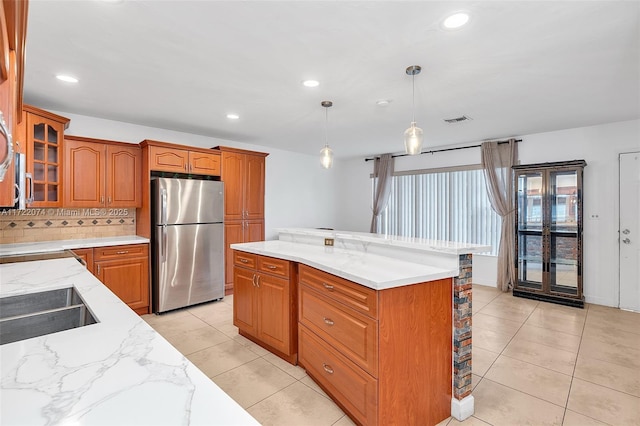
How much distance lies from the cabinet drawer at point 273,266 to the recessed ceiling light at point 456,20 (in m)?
1.99

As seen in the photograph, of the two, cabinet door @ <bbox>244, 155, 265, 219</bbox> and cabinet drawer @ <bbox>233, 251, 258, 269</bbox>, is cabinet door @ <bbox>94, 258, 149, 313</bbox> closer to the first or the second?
cabinet drawer @ <bbox>233, 251, 258, 269</bbox>

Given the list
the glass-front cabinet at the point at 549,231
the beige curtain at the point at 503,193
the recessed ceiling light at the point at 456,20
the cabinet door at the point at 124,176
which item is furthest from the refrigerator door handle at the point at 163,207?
the glass-front cabinet at the point at 549,231

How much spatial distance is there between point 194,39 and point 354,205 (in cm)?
530

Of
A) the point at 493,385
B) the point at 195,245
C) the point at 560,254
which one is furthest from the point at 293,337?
the point at 560,254

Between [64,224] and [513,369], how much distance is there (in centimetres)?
500

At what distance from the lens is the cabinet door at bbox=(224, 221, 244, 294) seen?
4.51m

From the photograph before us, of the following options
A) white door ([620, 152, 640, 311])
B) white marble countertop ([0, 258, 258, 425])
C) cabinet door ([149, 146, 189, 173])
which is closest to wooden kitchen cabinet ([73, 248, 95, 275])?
cabinet door ([149, 146, 189, 173])

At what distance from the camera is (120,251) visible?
11.8 ft

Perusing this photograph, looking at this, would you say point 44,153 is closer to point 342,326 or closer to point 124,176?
point 124,176

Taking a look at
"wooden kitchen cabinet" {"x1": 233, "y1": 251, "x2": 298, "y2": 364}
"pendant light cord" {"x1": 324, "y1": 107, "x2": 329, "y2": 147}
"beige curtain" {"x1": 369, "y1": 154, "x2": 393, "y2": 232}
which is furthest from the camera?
"beige curtain" {"x1": 369, "y1": 154, "x2": 393, "y2": 232}

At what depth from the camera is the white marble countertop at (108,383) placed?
0.61 meters

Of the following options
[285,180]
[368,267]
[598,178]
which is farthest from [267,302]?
[598,178]

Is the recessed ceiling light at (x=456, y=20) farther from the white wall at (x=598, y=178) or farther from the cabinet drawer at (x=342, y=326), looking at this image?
the white wall at (x=598, y=178)

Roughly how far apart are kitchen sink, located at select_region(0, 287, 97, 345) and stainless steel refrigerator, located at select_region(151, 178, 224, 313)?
2.26 meters
